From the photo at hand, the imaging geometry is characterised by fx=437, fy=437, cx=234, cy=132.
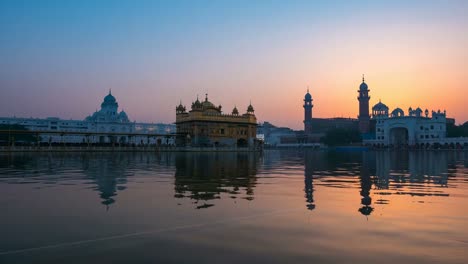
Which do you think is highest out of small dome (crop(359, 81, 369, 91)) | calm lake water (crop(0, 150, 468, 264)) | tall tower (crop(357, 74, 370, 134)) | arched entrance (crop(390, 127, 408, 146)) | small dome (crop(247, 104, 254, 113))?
small dome (crop(359, 81, 369, 91))

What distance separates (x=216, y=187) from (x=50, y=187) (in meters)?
5.80

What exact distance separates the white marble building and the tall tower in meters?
27.6

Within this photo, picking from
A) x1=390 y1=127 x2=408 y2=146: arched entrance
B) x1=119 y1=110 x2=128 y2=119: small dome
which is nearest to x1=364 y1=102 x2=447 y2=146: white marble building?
x1=390 y1=127 x2=408 y2=146: arched entrance

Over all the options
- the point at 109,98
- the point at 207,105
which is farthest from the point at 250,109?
the point at 109,98

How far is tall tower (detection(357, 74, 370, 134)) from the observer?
176 metres

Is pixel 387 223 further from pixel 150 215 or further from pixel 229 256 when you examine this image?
pixel 150 215

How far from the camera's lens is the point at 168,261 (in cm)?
595

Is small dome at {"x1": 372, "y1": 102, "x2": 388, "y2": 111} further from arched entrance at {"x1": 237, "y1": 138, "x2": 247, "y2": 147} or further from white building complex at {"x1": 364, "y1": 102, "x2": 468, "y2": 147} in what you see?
arched entrance at {"x1": 237, "y1": 138, "x2": 247, "y2": 147}

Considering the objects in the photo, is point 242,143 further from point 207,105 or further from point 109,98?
point 109,98

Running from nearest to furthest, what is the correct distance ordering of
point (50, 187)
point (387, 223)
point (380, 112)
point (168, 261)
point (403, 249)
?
1. point (168, 261)
2. point (403, 249)
3. point (387, 223)
4. point (50, 187)
5. point (380, 112)

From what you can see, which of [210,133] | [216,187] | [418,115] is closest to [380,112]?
[418,115]

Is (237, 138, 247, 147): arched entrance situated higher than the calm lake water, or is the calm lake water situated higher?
(237, 138, 247, 147): arched entrance

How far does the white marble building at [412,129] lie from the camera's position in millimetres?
132000

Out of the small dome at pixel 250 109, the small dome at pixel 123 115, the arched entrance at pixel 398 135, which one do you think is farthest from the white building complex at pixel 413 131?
the small dome at pixel 123 115
